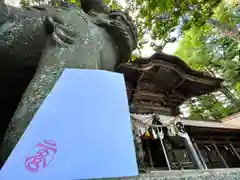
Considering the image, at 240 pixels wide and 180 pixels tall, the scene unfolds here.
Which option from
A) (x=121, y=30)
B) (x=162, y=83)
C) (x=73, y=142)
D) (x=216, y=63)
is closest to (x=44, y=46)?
(x=121, y=30)

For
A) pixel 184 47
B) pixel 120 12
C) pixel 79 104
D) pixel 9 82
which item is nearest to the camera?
pixel 79 104

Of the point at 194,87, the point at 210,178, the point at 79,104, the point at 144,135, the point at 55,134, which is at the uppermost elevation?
the point at 194,87

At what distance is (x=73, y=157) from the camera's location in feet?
1.45

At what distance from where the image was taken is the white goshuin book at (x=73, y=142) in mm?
410

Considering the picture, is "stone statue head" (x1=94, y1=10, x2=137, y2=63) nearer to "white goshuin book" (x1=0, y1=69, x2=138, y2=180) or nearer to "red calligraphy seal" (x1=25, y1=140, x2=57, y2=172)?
"white goshuin book" (x1=0, y1=69, x2=138, y2=180)

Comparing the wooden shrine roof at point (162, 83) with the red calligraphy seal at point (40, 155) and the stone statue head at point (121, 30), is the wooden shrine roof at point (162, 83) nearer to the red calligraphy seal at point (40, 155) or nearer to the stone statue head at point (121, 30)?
the stone statue head at point (121, 30)

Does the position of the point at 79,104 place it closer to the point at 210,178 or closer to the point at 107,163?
the point at 107,163

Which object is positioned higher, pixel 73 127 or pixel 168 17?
pixel 168 17

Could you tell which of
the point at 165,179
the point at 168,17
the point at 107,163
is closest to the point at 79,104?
the point at 107,163

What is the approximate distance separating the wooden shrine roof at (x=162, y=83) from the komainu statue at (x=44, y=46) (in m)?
4.41

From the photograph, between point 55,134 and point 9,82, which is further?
point 9,82

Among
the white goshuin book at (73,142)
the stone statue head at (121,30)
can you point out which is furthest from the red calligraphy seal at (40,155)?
the stone statue head at (121,30)

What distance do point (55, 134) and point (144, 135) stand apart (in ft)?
23.0

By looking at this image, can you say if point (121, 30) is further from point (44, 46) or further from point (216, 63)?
point (216, 63)
